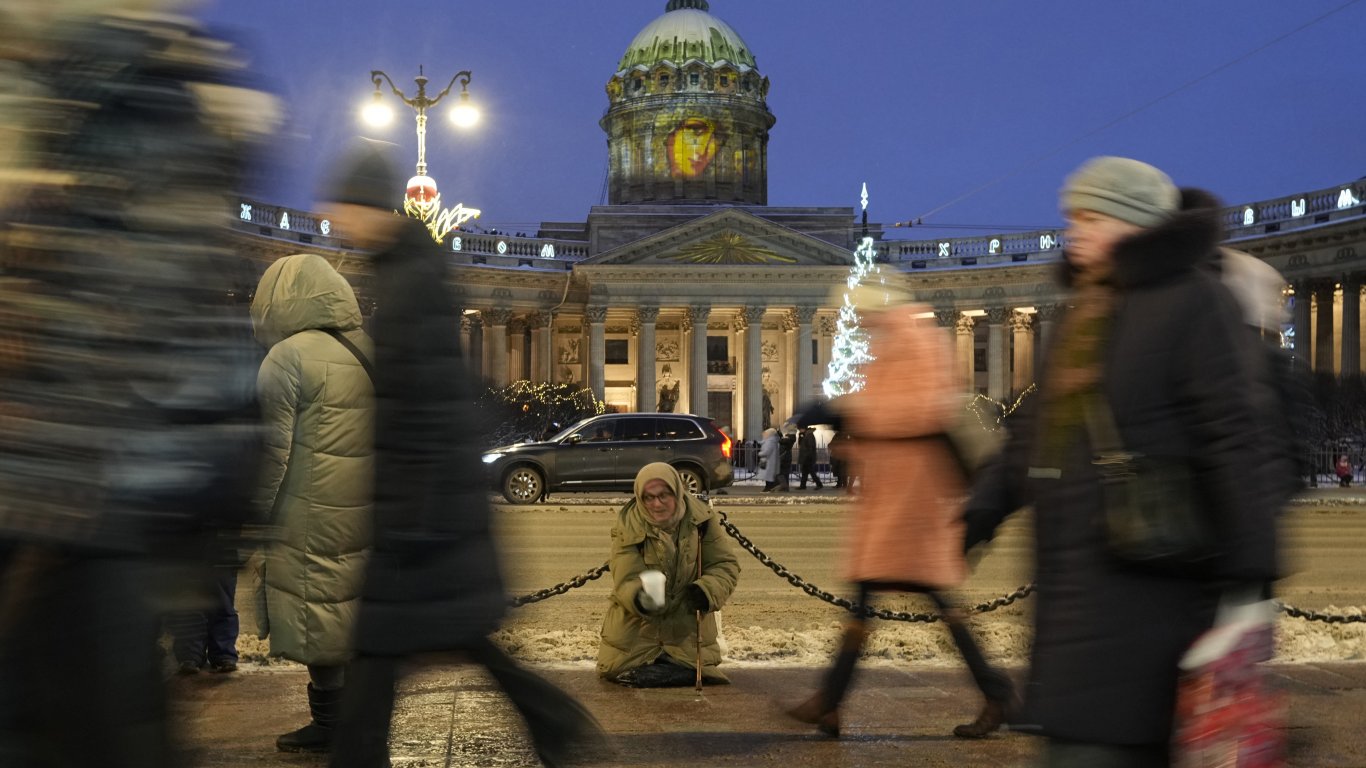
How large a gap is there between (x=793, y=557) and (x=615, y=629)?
6900mm

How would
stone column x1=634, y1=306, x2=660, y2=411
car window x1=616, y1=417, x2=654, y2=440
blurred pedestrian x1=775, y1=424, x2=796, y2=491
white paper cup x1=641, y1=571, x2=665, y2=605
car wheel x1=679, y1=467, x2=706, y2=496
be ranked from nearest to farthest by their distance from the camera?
white paper cup x1=641, y1=571, x2=665, y2=605 < car wheel x1=679, y1=467, x2=706, y2=496 < car window x1=616, y1=417, x2=654, y2=440 < blurred pedestrian x1=775, y1=424, x2=796, y2=491 < stone column x1=634, y1=306, x2=660, y2=411

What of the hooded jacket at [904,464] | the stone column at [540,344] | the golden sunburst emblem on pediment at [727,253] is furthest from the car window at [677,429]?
the stone column at [540,344]

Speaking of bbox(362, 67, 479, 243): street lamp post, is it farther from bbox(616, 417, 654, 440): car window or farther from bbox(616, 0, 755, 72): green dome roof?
bbox(616, 0, 755, 72): green dome roof

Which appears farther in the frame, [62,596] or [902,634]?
[902,634]

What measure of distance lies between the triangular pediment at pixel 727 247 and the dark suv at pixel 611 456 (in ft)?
124

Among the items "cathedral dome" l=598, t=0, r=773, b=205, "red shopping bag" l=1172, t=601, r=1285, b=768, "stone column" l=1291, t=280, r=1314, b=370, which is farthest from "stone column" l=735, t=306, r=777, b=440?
"red shopping bag" l=1172, t=601, r=1285, b=768

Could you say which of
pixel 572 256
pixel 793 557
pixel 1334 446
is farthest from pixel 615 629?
pixel 572 256

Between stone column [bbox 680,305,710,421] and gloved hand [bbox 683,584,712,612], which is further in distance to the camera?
stone column [bbox 680,305,710,421]

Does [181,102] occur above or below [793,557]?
above

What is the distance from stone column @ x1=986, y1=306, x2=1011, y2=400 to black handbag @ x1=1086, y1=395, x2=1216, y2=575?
62.5m

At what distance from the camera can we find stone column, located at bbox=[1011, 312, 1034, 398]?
6575 centimetres

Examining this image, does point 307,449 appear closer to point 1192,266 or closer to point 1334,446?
point 1192,266

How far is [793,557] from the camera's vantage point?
1384 centimetres

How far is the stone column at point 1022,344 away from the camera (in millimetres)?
65750
